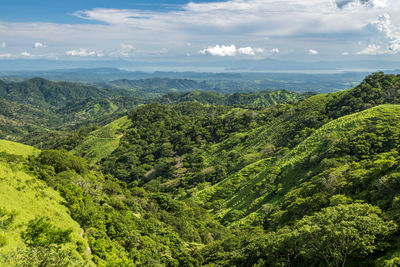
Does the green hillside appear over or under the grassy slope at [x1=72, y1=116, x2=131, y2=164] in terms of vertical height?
over

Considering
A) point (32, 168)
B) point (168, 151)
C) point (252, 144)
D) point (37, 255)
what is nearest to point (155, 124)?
point (168, 151)

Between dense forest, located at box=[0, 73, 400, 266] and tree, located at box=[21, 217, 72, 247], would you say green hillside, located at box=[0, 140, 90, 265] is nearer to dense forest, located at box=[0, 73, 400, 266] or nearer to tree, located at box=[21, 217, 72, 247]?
dense forest, located at box=[0, 73, 400, 266]

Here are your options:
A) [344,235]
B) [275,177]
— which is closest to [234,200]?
[275,177]

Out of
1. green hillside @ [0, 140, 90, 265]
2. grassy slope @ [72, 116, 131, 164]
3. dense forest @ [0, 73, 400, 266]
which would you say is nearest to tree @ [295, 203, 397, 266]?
dense forest @ [0, 73, 400, 266]

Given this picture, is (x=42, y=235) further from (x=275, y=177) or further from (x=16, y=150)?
(x=275, y=177)

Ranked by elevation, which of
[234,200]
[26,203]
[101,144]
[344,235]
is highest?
[26,203]

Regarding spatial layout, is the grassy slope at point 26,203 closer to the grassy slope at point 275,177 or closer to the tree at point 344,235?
the tree at point 344,235
